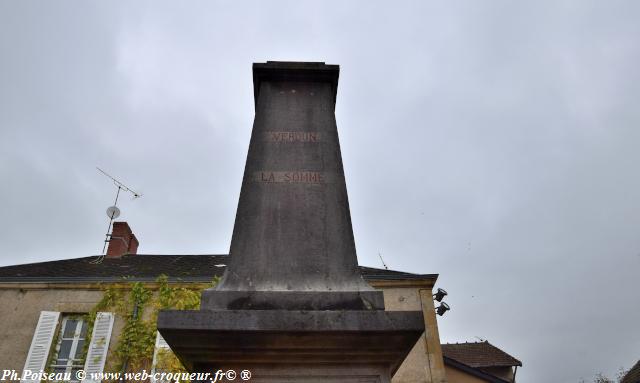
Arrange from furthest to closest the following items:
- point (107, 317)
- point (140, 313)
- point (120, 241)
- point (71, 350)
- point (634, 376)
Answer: point (634, 376), point (120, 241), point (140, 313), point (107, 317), point (71, 350)

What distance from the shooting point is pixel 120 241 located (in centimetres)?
1530

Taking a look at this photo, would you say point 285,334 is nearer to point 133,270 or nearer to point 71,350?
point 71,350

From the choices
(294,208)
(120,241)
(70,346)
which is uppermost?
(120,241)

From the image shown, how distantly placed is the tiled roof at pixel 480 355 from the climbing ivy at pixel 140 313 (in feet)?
42.8

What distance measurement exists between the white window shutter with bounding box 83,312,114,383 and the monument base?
8.60 metres

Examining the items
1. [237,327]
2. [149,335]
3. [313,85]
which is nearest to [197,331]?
[237,327]

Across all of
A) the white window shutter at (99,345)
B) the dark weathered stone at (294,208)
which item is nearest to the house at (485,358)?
the white window shutter at (99,345)

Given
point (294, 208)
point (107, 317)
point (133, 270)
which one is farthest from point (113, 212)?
point (294, 208)

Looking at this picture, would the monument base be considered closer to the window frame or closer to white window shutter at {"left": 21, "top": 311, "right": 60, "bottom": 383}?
the window frame

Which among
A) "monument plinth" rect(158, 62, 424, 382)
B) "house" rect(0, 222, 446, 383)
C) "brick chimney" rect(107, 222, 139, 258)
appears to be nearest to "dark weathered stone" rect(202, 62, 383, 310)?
"monument plinth" rect(158, 62, 424, 382)

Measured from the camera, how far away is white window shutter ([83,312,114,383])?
1022 centimetres

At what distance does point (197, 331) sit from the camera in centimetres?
288

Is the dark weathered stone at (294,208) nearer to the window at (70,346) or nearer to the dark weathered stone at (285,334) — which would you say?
the dark weathered stone at (285,334)

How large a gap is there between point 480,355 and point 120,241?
16.5m
